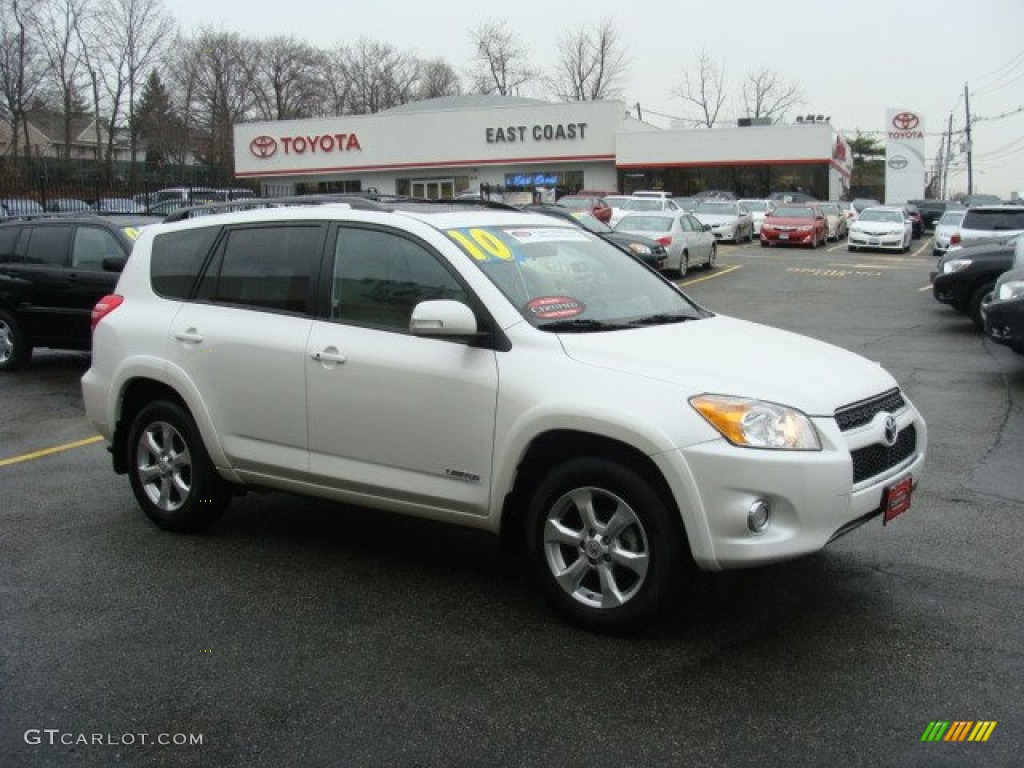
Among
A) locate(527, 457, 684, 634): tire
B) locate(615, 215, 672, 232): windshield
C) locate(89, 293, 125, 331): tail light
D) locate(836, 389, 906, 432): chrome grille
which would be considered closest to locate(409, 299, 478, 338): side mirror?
locate(527, 457, 684, 634): tire

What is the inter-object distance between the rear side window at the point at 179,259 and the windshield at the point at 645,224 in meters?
17.9

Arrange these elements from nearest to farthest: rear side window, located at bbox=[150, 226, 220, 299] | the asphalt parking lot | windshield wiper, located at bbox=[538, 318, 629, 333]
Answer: the asphalt parking lot, windshield wiper, located at bbox=[538, 318, 629, 333], rear side window, located at bbox=[150, 226, 220, 299]

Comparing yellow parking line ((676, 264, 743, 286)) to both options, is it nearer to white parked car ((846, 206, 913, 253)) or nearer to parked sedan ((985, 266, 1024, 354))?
white parked car ((846, 206, 913, 253))

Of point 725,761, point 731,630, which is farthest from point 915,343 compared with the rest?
point 725,761

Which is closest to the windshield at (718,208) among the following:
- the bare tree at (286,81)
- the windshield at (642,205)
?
the windshield at (642,205)

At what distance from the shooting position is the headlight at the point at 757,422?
388 cm

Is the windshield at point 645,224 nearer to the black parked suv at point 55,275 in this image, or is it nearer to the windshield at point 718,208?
the windshield at point 718,208

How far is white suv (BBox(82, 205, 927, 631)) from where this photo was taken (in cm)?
392

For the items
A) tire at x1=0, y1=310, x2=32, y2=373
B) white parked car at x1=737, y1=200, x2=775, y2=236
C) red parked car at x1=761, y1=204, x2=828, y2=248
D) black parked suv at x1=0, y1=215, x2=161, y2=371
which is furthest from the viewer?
white parked car at x1=737, y1=200, x2=775, y2=236

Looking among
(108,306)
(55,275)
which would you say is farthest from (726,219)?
(108,306)

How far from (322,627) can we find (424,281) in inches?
63.5

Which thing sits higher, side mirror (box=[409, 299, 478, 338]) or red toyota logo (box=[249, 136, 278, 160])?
red toyota logo (box=[249, 136, 278, 160])

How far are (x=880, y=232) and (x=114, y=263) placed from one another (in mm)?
25852

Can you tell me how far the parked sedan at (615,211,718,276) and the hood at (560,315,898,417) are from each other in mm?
17889
